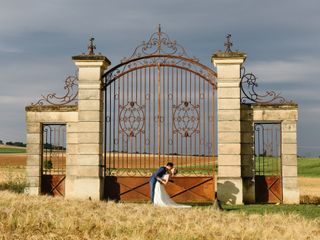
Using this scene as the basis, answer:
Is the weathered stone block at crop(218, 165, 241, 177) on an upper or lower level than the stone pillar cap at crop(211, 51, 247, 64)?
lower

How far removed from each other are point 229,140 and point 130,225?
6144 millimetres

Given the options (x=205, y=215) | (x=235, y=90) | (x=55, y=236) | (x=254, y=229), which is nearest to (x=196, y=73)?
(x=235, y=90)

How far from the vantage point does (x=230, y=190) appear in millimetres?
13742

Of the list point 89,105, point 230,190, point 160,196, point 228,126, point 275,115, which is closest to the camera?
point 160,196

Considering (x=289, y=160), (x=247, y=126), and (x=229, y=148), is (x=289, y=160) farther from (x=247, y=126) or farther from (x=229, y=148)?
(x=229, y=148)

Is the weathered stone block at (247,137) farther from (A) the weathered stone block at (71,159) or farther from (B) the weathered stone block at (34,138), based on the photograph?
(B) the weathered stone block at (34,138)

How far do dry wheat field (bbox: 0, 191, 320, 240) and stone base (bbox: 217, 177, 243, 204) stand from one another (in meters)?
3.59

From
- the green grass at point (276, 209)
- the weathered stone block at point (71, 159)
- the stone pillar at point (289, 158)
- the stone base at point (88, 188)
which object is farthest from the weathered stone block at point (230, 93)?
the weathered stone block at point (71, 159)

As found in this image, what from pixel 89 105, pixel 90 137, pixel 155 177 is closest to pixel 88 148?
pixel 90 137

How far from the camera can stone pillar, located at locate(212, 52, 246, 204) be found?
13734 mm

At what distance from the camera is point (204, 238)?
7844 millimetres

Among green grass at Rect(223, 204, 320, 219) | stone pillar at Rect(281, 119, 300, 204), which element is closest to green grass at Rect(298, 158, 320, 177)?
stone pillar at Rect(281, 119, 300, 204)

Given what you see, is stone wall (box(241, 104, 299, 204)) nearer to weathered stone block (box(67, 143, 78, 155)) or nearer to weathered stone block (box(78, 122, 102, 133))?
weathered stone block (box(78, 122, 102, 133))

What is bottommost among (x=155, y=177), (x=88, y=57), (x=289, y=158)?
(x=155, y=177)
